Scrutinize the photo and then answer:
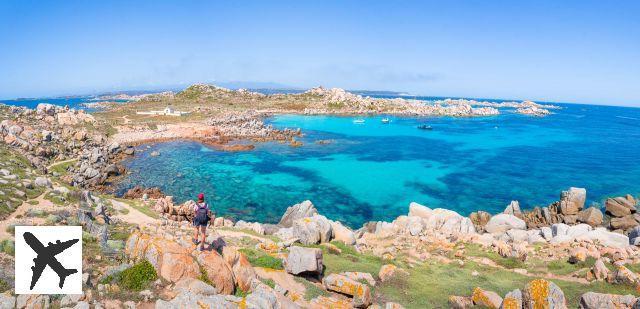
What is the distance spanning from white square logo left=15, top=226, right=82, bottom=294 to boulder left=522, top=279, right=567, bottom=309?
15863 millimetres

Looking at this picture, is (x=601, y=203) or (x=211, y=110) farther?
(x=211, y=110)

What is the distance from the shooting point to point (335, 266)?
19547 mm

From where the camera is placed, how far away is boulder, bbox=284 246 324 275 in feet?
56.3

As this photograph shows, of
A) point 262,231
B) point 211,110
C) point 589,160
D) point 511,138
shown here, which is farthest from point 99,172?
point 511,138

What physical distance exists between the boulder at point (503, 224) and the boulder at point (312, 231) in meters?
16.0

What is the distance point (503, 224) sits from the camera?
31.2 meters

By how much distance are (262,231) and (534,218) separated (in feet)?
91.1

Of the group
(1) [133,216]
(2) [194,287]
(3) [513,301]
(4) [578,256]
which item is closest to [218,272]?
(2) [194,287]

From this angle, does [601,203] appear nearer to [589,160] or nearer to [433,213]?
[433,213]

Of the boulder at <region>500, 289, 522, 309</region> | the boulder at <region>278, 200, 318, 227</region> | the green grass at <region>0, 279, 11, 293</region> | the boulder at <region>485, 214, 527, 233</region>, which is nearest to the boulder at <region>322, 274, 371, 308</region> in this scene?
the boulder at <region>500, 289, 522, 309</region>

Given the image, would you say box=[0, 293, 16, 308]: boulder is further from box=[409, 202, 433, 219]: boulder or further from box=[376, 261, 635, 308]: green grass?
box=[409, 202, 433, 219]: boulder

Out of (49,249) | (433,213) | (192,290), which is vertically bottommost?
(433,213)

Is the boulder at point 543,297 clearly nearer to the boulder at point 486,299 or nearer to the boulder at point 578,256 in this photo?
the boulder at point 486,299

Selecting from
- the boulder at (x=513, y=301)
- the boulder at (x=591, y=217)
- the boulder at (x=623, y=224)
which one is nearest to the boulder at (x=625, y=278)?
the boulder at (x=513, y=301)
